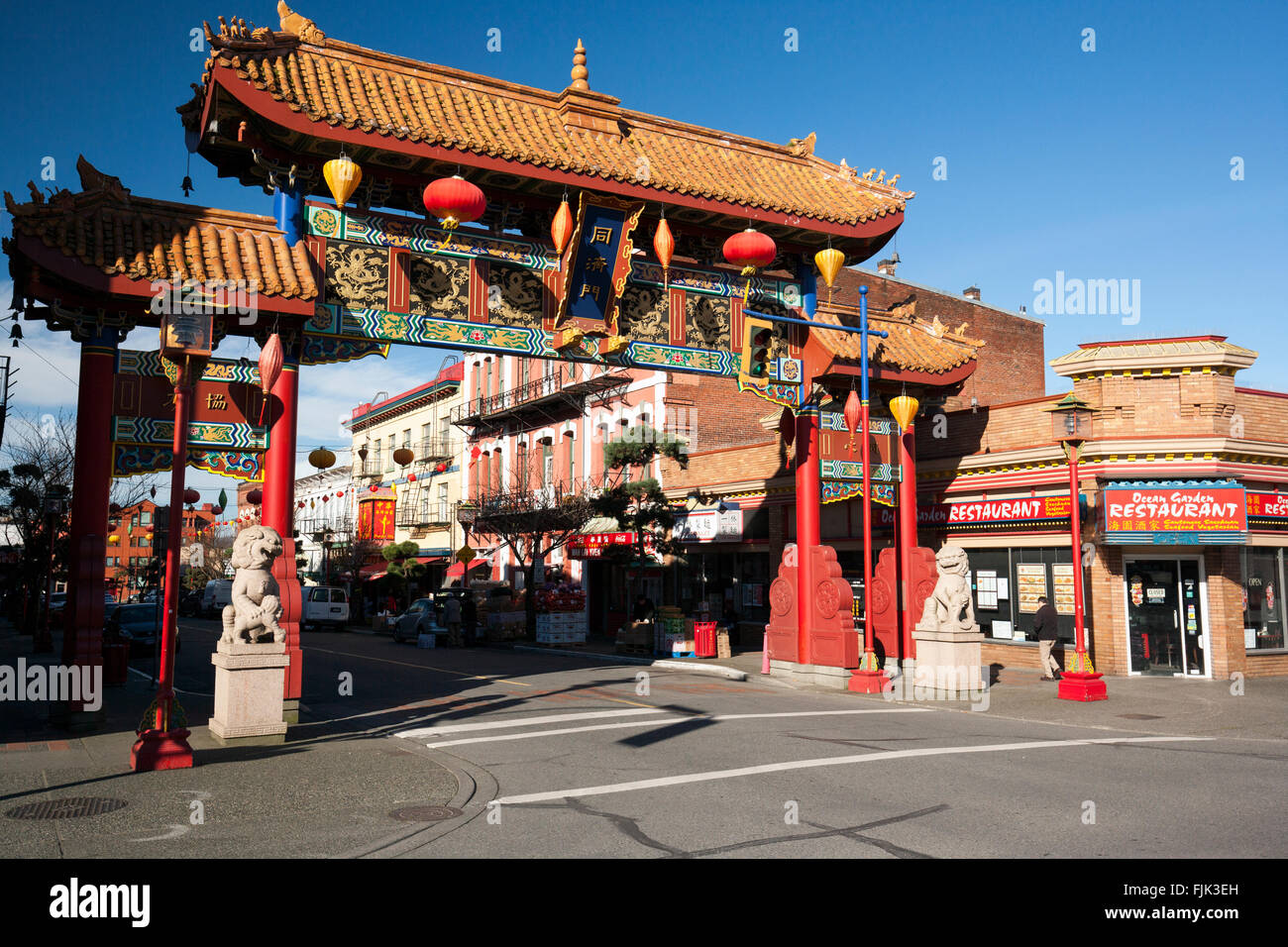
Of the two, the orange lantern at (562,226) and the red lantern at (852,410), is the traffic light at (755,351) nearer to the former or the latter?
the red lantern at (852,410)

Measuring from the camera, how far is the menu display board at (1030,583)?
2058cm

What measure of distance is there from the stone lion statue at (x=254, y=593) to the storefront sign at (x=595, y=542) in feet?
63.1

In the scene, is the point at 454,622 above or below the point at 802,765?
above

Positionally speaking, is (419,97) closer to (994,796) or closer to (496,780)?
(496,780)

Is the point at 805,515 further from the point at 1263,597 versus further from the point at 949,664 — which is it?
the point at 1263,597

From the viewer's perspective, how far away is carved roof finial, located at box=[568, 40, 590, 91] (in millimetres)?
16891

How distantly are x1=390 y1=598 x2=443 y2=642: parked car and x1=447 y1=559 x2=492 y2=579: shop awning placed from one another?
10326mm

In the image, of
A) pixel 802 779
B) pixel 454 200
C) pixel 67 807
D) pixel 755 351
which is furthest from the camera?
pixel 755 351

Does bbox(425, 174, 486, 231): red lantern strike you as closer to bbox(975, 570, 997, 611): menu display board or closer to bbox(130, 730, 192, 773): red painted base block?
bbox(130, 730, 192, 773): red painted base block

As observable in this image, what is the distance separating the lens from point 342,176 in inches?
519

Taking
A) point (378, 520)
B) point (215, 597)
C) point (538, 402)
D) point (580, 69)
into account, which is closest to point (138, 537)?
point (215, 597)

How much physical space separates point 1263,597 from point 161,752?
65.4ft
